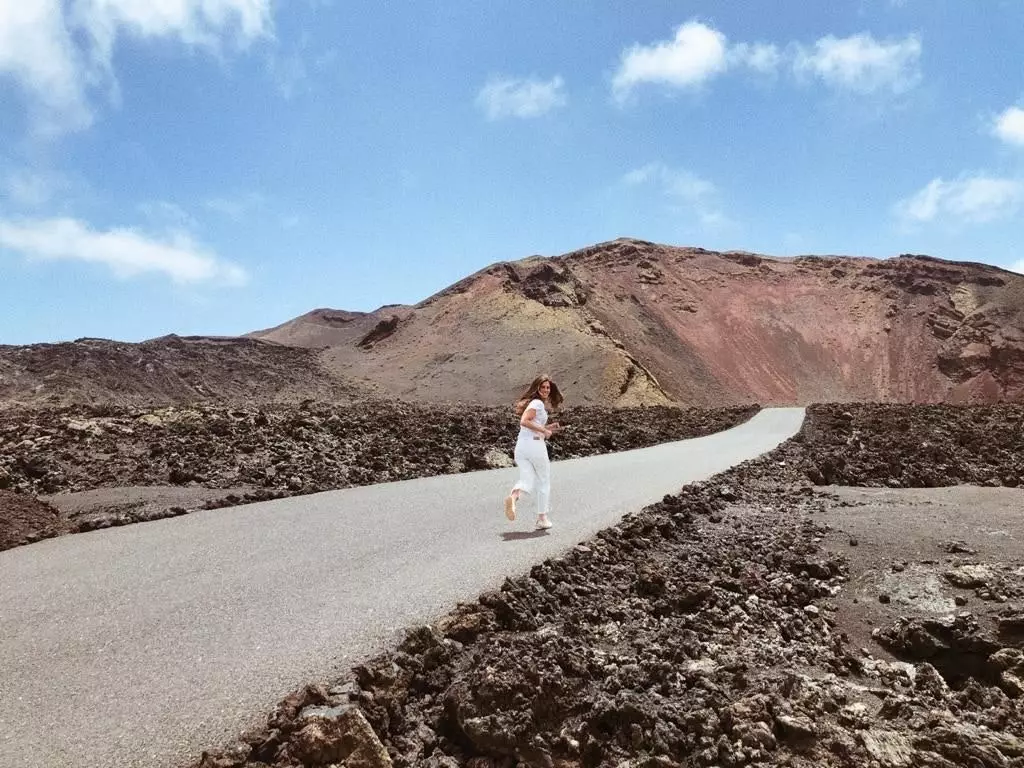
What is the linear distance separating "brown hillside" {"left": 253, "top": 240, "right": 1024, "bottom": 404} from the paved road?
37344 millimetres

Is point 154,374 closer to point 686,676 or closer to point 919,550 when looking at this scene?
point 919,550

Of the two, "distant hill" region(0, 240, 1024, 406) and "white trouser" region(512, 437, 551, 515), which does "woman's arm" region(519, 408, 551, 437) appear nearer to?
"white trouser" region(512, 437, 551, 515)

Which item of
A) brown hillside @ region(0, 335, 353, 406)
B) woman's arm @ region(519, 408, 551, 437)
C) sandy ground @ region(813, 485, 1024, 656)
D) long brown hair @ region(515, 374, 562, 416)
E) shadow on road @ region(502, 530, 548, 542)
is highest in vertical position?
brown hillside @ region(0, 335, 353, 406)

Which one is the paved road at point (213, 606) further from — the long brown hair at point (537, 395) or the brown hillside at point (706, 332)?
the brown hillside at point (706, 332)

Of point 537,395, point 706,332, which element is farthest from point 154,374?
point 706,332

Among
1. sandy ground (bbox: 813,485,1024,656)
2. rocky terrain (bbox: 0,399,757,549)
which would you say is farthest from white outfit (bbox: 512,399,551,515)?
rocky terrain (bbox: 0,399,757,549)

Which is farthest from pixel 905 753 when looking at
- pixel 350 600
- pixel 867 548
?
pixel 867 548

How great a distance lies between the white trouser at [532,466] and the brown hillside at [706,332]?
36.8 meters

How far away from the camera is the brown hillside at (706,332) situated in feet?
171

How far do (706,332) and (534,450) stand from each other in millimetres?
66654

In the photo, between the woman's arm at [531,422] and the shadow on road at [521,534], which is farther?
the woman's arm at [531,422]

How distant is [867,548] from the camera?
271 inches

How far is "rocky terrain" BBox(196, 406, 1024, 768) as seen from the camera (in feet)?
10.6

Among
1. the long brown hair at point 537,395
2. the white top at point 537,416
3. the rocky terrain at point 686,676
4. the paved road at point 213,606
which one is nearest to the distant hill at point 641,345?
the paved road at point 213,606
